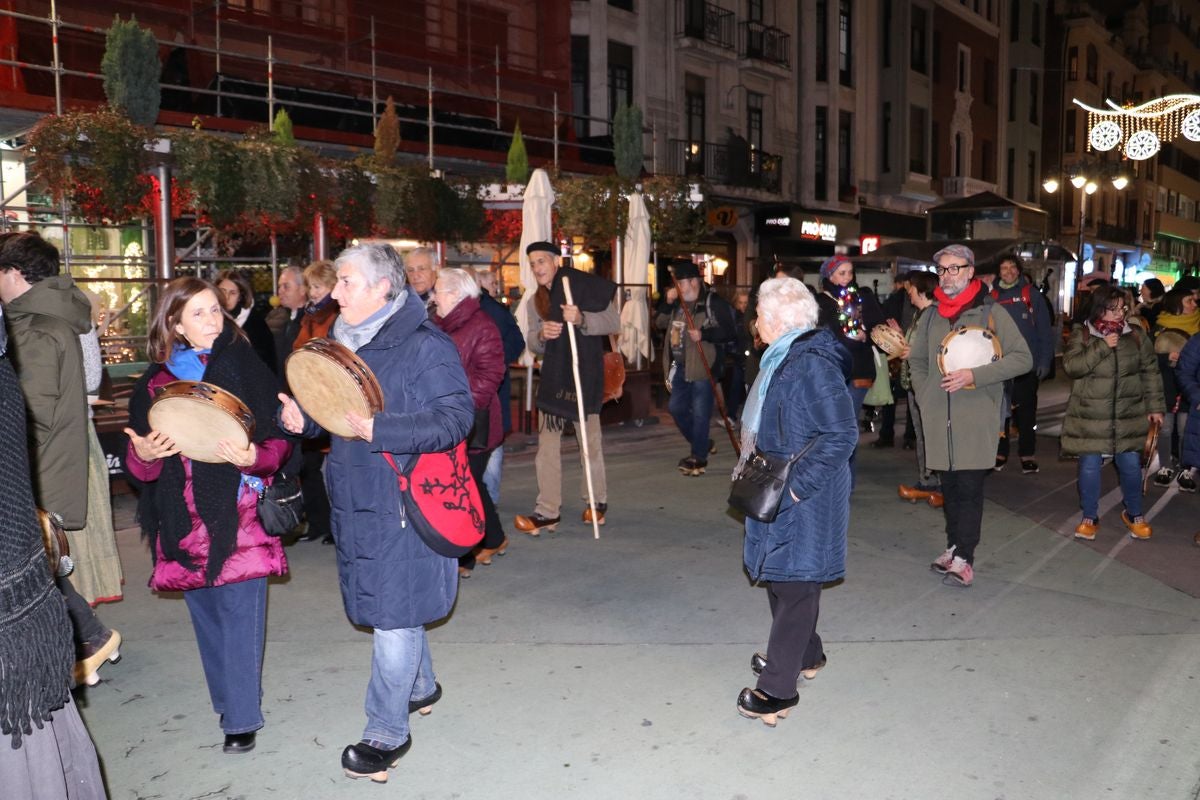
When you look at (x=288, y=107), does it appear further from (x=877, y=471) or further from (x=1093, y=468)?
(x=1093, y=468)

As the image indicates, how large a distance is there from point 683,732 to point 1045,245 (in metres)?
18.5

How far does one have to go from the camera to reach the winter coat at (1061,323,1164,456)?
6949mm

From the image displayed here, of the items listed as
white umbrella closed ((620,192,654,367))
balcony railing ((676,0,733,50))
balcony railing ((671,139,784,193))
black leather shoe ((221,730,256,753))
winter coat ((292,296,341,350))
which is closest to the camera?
black leather shoe ((221,730,256,753))

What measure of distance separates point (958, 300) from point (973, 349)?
382mm

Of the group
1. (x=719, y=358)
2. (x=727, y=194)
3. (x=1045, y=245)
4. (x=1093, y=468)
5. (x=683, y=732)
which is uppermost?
(x=727, y=194)

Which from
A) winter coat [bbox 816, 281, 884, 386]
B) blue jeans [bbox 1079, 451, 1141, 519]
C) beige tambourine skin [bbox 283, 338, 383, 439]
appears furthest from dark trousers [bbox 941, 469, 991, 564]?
beige tambourine skin [bbox 283, 338, 383, 439]

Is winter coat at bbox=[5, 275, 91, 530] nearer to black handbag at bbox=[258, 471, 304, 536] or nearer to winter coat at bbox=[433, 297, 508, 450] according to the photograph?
black handbag at bbox=[258, 471, 304, 536]

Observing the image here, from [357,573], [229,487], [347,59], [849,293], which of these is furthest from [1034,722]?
[347,59]

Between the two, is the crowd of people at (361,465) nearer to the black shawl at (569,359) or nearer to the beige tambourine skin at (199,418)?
the beige tambourine skin at (199,418)

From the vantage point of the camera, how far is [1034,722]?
13.9 ft

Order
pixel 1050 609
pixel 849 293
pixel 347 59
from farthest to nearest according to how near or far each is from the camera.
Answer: pixel 347 59
pixel 849 293
pixel 1050 609

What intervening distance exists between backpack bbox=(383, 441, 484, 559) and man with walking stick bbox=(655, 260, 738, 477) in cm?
600

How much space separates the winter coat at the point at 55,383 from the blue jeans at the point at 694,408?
19.4 feet

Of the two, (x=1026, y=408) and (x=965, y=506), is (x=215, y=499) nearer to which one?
(x=965, y=506)
